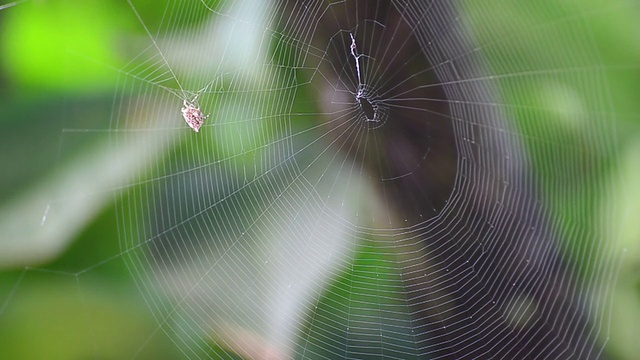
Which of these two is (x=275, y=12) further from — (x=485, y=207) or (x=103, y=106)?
(x=485, y=207)

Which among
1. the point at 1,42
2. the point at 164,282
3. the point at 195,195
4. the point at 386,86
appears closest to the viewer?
the point at 1,42

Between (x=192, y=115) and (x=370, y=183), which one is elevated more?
(x=192, y=115)

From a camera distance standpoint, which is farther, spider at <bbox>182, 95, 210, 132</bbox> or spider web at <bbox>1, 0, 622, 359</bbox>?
spider at <bbox>182, 95, 210, 132</bbox>

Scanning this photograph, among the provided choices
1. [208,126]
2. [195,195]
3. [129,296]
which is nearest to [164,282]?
[129,296]
